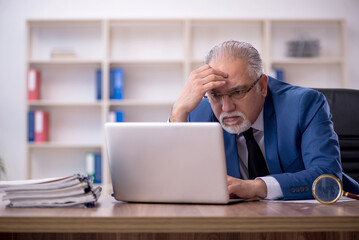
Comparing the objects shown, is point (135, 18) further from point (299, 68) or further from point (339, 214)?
point (339, 214)

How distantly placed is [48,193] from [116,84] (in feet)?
10.3

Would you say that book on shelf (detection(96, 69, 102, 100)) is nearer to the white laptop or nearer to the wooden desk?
the white laptop

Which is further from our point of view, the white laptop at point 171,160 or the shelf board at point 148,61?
the shelf board at point 148,61

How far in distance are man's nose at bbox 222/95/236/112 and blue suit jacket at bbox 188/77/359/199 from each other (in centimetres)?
9

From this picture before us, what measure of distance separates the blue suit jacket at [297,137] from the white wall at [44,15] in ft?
9.58

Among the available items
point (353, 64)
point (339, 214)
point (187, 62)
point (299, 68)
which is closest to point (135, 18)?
point (187, 62)

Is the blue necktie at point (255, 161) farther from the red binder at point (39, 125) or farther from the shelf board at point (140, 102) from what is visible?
the red binder at point (39, 125)

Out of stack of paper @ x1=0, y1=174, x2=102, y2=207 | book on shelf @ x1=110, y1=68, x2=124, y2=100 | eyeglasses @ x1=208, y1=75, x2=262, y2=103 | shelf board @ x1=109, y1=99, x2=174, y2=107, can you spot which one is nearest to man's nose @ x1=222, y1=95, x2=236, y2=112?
eyeglasses @ x1=208, y1=75, x2=262, y2=103

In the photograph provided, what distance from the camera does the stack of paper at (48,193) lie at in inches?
43.9

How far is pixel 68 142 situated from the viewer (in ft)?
14.5

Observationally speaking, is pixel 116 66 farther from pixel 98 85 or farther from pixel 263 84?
pixel 263 84

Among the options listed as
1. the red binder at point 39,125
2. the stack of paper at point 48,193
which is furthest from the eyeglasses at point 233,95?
the red binder at point 39,125

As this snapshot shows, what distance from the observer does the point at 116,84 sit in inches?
166

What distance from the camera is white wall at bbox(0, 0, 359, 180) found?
4461mm
